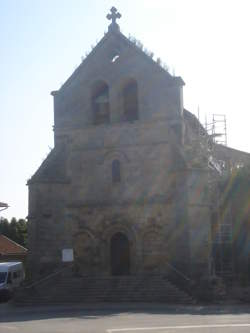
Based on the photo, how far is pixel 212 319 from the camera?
19.1m

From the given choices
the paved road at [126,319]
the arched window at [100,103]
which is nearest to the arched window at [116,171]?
the arched window at [100,103]

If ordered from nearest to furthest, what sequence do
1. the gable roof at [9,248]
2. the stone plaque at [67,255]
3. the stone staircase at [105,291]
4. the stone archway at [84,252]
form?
the stone staircase at [105,291], the stone plaque at [67,255], the stone archway at [84,252], the gable roof at [9,248]

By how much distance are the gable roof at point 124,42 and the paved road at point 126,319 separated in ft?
39.0

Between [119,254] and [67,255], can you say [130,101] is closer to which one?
[119,254]

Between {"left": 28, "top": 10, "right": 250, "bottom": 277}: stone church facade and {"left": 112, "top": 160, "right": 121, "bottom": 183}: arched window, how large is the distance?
52 mm

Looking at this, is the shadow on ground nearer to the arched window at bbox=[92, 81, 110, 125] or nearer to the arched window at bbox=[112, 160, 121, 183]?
the arched window at bbox=[112, 160, 121, 183]

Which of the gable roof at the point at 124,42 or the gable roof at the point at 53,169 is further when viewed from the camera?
the gable roof at the point at 124,42

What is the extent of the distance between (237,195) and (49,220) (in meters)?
11.2

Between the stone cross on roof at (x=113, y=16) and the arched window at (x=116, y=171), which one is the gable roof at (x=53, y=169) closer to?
the arched window at (x=116, y=171)

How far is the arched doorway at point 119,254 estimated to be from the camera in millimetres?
29219

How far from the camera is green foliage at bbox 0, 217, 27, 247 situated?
6904 cm

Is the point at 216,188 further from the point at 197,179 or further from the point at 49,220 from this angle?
the point at 49,220

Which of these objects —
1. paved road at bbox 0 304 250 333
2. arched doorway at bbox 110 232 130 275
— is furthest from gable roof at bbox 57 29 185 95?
paved road at bbox 0 304 250 333

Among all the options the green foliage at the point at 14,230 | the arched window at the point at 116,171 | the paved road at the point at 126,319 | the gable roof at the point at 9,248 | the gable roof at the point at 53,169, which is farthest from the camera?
the green foliage at the point at 14,230
